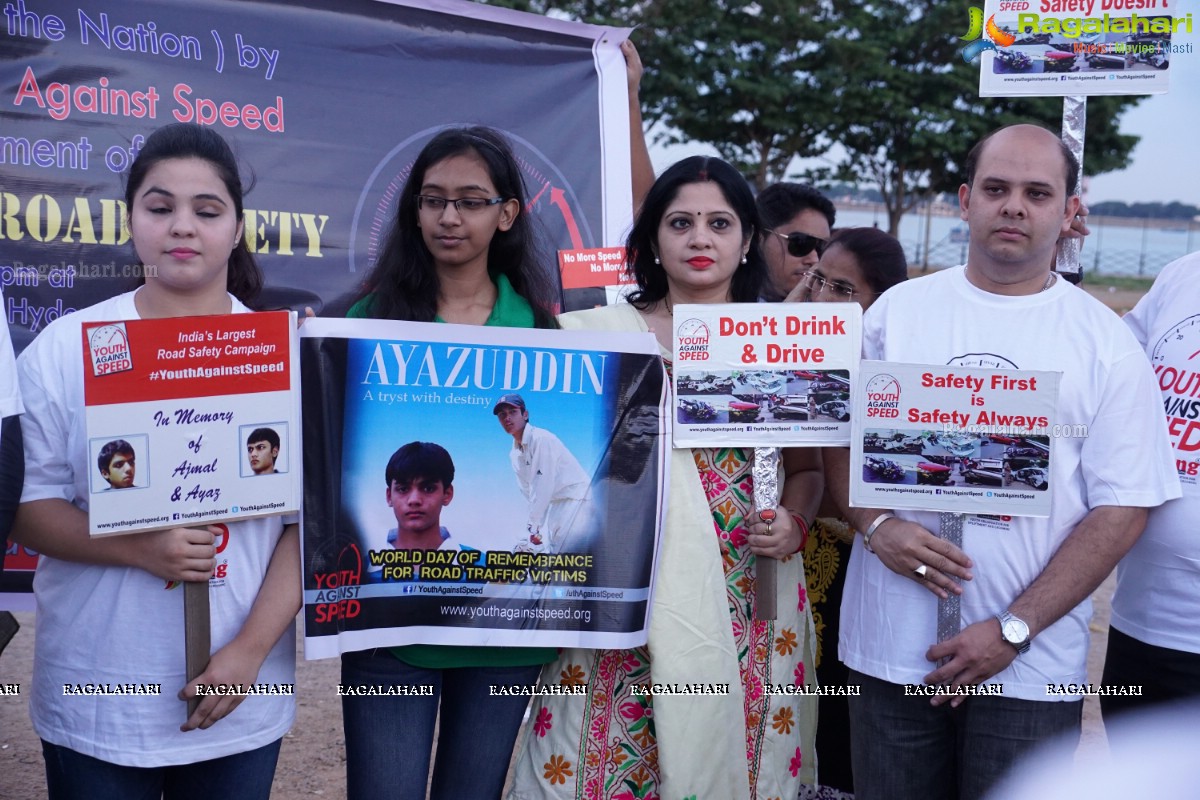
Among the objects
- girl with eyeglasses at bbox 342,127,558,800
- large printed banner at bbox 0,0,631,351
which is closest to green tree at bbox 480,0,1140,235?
large printed banner at bbox 0,0,631,351

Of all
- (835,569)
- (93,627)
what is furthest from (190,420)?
(835,569)

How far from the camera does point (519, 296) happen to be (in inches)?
105

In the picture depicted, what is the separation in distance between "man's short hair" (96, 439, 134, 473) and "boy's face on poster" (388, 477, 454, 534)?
0.55 metres

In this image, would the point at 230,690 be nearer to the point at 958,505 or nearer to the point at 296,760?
the point at 958,505

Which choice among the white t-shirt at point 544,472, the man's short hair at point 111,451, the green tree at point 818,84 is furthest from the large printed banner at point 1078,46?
the green tree at point 818,84

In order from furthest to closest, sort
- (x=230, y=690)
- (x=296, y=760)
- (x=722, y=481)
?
(x=296, y=760), (x=722, y=481), (x=230, y=690)

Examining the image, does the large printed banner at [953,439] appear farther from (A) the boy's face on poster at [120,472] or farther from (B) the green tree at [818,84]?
(B) the green tree at [818,84]

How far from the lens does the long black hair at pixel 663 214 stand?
2.73 meters

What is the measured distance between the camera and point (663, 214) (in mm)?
2752

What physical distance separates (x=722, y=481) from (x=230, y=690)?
1203mm

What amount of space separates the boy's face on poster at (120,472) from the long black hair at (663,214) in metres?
1.30

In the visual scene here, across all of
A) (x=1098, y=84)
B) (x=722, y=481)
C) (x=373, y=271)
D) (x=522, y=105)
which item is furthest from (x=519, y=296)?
(x=522, y=105)

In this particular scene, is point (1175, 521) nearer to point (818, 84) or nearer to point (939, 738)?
point (939, 738)

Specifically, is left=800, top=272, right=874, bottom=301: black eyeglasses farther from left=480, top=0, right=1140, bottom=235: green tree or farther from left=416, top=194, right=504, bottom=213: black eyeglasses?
left=480, top=0, right=1140, bottom=235: green tree
